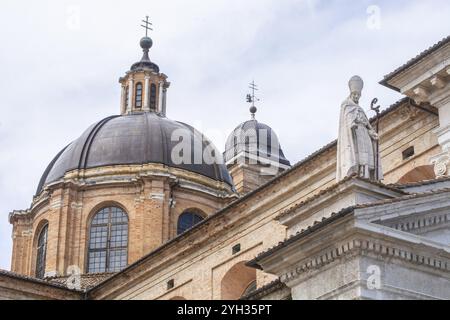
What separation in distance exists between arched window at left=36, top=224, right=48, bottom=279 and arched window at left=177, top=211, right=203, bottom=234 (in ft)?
18.0

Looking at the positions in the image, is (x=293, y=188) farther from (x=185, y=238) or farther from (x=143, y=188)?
(x=143, y=188)

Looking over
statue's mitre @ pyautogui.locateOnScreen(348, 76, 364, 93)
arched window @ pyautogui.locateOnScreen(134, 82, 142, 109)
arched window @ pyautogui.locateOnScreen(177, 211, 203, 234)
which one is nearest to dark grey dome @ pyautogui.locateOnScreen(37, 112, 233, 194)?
arched window @ pyautogui.locateOnScreen(177, 211, 203, 234)

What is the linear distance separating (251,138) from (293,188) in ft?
70.2

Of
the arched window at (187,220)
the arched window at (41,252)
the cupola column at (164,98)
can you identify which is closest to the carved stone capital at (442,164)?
the arched window at (187,220)

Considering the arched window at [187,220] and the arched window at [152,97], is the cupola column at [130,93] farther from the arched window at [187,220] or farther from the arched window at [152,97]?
the arched window at [187,220]

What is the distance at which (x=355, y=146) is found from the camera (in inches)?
688

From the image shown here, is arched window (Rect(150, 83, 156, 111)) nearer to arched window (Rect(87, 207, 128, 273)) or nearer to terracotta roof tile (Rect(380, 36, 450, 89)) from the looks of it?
arched window (Rect(87, 207, 128, 273))

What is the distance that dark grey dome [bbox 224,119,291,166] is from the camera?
157ft

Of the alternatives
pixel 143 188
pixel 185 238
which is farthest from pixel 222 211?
pixel 143 188

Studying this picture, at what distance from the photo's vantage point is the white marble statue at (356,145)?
17344 mm

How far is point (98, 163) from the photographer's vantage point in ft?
134

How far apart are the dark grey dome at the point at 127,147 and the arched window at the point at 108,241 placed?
6.74 feet

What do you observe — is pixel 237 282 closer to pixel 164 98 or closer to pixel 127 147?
pixel 127 147
